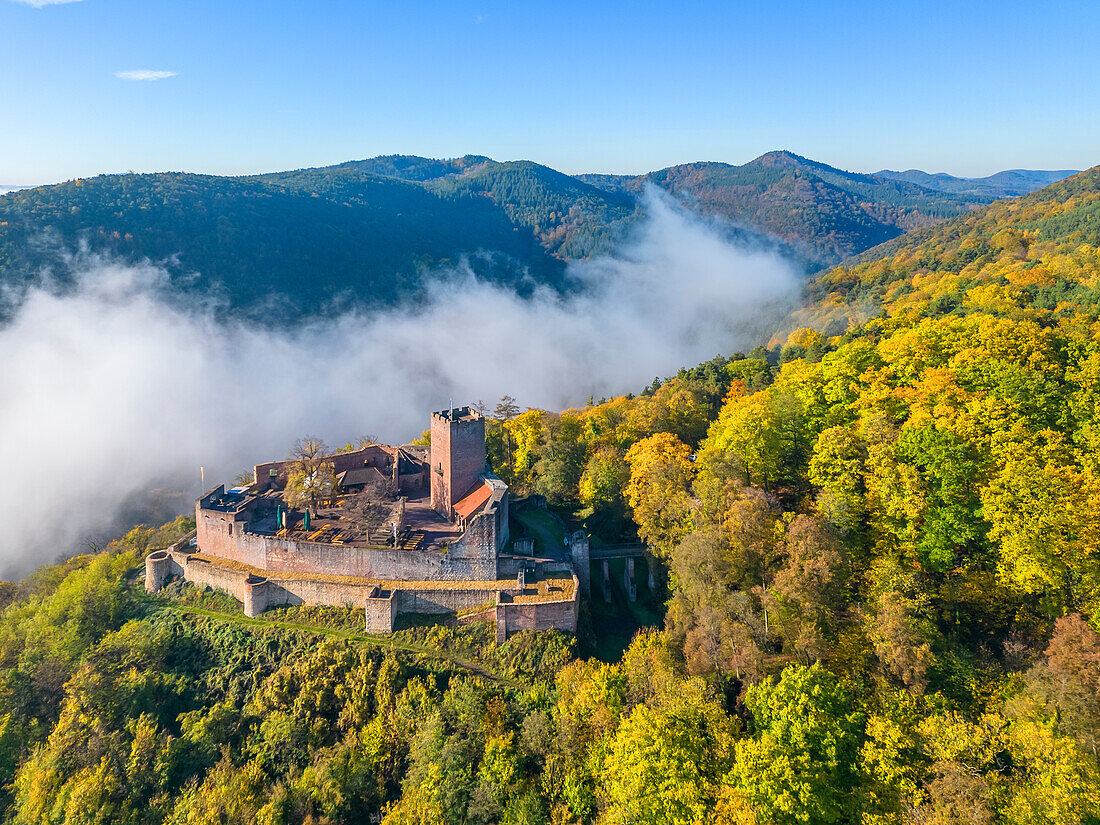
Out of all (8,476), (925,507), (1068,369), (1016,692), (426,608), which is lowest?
(8,476)

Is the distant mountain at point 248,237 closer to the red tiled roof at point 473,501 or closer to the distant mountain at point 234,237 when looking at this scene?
the distant mountain at point 234,237

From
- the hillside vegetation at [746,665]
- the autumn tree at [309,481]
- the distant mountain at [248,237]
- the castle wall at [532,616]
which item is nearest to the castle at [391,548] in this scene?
the castle wall at [532,616]

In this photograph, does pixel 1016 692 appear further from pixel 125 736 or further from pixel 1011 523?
pixel 125 736

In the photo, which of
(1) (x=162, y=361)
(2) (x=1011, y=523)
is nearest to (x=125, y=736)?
(2) (x=1011, y=523)

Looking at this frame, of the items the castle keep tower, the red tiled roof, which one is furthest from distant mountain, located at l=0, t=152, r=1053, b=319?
the red tiled roof

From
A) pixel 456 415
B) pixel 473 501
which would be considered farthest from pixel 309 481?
pixel 473 501

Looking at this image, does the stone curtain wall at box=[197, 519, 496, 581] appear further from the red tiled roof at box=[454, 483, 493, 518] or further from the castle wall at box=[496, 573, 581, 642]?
the red tiled roof at box=[454, 483, 493, 518]
